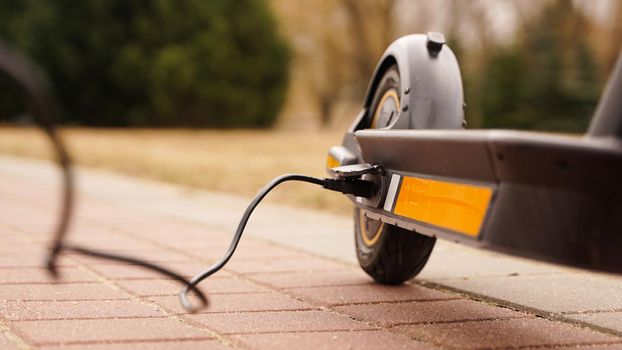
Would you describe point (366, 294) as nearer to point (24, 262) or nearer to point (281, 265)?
point (281, 265)

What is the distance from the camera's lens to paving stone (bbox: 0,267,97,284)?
2.79 m

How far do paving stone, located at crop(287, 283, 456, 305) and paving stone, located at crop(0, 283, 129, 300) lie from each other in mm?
572

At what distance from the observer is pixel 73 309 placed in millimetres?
2375

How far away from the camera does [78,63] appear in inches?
Answer: 753

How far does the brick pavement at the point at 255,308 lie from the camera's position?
2.08m

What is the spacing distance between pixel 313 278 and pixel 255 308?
54cm

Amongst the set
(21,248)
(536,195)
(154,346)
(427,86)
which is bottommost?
(21,248)

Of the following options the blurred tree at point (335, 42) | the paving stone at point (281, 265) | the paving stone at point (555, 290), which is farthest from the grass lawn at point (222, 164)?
the blurred tree at point (335, 42)

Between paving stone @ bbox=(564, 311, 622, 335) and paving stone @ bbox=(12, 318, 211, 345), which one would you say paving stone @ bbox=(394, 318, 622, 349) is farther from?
paving stone @ bbox=(12, 318, 211, 345)

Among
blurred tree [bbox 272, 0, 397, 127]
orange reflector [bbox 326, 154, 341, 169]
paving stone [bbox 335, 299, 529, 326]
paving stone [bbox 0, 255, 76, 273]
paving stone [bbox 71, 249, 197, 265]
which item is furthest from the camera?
blurred tree [bbox 272, 0, 397, 127]

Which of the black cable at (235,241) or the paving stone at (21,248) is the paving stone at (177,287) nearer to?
the black cable at (235,241)

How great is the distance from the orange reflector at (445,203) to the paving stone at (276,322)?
1.14 feet

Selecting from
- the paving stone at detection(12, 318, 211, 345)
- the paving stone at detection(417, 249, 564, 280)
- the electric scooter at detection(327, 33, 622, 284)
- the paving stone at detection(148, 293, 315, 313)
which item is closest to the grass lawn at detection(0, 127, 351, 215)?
the paving stone at detection(417, 249, 564, 280)

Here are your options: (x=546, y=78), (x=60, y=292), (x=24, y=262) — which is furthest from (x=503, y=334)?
(x=546, y=78)
